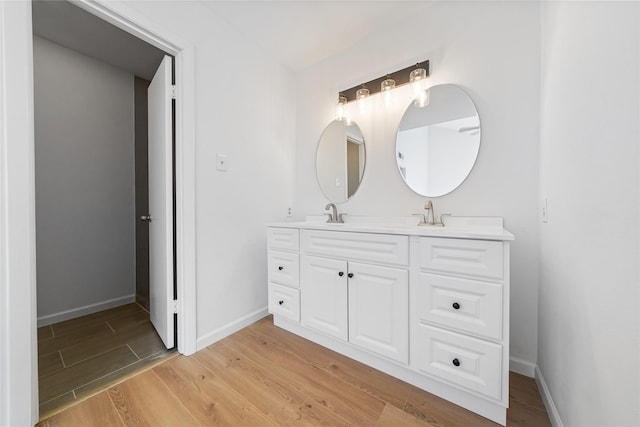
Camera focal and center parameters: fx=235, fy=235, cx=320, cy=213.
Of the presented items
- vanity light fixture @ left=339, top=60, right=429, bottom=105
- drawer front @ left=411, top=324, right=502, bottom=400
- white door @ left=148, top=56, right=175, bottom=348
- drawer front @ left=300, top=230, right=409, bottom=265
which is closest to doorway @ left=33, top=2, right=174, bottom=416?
white door @ left=148, top=56, right=175, bottom=348

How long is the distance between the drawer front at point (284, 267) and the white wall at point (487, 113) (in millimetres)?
726

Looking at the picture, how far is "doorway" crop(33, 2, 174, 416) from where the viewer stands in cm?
171

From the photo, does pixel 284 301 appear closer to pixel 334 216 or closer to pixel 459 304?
pixel 334 216

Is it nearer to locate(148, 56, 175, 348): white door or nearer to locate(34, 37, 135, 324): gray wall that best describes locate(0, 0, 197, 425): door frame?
locate(148, 56, 175, 348): white door

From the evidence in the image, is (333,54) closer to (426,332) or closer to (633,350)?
(426,332)

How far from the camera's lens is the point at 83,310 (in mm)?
2158

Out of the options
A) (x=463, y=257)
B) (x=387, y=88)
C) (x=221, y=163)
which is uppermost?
(x=387, y=88)

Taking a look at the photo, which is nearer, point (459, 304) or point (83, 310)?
point (459, 304)

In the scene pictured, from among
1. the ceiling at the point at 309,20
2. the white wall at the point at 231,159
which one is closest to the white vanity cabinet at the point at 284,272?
the white wall at the point at 231,159

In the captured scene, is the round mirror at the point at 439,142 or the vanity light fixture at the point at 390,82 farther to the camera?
the vanity light fixture at the point at 390,82

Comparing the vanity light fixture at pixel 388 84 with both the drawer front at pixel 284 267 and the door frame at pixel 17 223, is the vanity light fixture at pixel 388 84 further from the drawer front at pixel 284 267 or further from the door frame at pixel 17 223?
the door frame at pixel 17 223

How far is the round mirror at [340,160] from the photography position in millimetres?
2031

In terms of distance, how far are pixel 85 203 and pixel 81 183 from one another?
186 millimetres

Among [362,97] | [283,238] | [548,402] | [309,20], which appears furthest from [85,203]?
[548,402]
